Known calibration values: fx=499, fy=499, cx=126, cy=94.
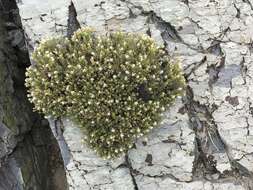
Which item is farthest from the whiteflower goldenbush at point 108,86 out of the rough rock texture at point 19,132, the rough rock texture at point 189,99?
the rough rock texture at point 19,132

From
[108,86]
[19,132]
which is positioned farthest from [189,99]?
[19,132]

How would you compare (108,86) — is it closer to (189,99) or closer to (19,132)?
(189,99)

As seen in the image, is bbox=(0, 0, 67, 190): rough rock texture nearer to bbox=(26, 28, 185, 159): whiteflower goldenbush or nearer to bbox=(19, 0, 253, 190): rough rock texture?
bbox=(19, 0, 253, 190): rough rock texture

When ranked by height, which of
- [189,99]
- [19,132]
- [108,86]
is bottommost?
[19,132]

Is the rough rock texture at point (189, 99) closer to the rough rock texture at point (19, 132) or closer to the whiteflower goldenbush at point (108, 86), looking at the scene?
the whiteflower goldenbush at point (108, 86)

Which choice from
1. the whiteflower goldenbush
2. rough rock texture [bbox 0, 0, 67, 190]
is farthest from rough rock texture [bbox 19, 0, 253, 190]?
rough rock texture [bbox 0, 0, 67, 190]

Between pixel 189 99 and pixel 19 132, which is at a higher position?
pixel 189 99
